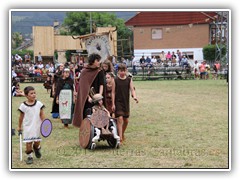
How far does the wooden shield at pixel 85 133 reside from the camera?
387 inches

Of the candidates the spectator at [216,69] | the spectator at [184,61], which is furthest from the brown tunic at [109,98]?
the spectator at [184,61]

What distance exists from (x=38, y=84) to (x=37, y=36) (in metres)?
4.15

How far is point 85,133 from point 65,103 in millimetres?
3095

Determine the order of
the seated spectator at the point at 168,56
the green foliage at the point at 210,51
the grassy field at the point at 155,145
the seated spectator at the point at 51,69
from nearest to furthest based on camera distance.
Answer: the grassy field at the point at 155,145 < the seated spectator at the point at 51,69 < the green foliage at the point at 210,51 < the seated spectator at the point at 168,56

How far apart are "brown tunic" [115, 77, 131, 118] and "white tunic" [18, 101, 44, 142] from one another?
2024 mm

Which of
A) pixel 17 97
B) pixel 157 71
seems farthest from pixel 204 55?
pixel 17 97

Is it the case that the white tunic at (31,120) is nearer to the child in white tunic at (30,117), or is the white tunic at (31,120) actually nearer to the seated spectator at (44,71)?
the child in white tunic at (30,117)

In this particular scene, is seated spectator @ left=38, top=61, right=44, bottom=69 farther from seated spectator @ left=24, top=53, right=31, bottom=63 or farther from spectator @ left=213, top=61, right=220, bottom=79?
spectator @ left=213, top=61, right=220, bottom=79

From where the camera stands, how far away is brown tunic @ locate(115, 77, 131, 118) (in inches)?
406

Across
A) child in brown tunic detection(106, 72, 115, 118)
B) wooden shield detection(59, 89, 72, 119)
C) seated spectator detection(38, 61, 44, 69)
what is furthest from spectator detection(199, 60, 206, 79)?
child in brown tunic detection(106, 72, 115, 118)

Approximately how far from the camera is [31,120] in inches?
341

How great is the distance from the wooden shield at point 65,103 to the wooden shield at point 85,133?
272cm

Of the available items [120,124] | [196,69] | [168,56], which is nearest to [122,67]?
[120,124]
